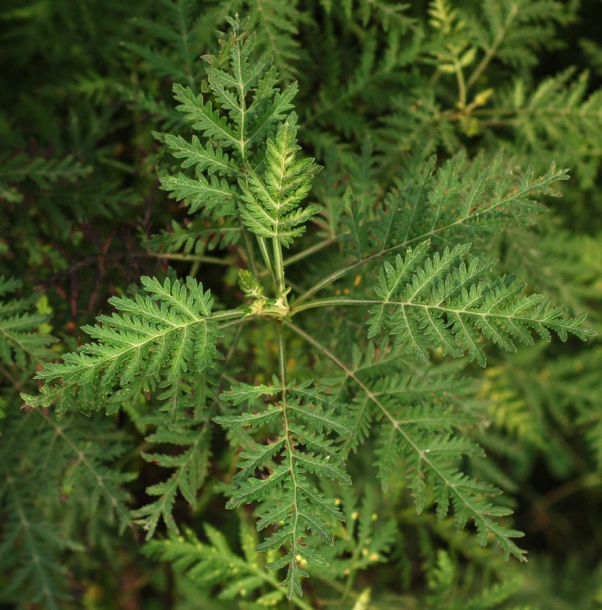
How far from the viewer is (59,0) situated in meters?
2.66

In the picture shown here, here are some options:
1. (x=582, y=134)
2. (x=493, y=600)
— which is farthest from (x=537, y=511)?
(x=582, y=134)

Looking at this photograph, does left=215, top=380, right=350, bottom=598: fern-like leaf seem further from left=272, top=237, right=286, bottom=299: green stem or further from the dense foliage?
left=272, top=237, right=286, bottom=299: green stem

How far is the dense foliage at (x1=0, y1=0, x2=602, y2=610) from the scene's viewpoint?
1.46 meters

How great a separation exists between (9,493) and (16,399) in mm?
→ 480

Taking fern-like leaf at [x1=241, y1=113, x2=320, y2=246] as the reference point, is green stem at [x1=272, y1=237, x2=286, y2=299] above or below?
below

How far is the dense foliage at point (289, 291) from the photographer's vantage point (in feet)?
4.77

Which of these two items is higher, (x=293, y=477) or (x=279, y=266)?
(x=279, y=266)

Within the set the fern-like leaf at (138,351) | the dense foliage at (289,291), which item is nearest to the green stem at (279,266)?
the dense foliage at (289,291)

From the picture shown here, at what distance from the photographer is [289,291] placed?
1.65m

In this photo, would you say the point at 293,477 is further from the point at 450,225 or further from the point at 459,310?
the point at 450,225

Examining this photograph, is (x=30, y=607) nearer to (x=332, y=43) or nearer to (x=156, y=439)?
(x=156, y=439)

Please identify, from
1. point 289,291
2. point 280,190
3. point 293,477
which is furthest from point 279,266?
point 293,477

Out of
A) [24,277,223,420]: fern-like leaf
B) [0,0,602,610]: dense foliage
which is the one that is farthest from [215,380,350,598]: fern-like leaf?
[24,277,223,420]: fern-like leaf

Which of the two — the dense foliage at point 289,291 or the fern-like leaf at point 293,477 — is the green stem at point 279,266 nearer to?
the dense foliage at point 289,291
